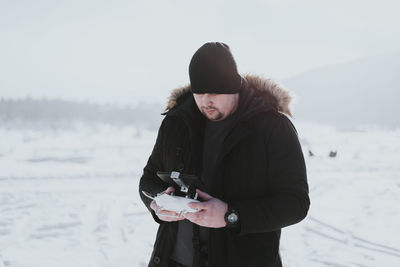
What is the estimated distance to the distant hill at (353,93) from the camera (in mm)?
29797

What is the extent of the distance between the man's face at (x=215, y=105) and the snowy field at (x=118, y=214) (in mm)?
2849

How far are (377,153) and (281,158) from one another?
41.4 feet

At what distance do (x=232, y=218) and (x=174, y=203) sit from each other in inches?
9.3

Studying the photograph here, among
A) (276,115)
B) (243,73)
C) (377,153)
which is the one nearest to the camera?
(276,115)

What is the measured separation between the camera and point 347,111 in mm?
31969

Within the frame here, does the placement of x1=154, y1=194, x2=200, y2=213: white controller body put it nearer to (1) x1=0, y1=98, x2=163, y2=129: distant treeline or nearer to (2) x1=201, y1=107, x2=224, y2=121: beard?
(2) x1=201, y1=107, x2=224, y2=121: beard

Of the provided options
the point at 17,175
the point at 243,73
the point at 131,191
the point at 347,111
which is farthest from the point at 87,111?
the point at 347,111

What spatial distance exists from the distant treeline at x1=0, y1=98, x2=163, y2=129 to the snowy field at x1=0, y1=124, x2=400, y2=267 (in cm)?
697

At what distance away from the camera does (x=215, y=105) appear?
1648mm

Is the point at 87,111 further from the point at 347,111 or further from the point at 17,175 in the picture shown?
the point at 347,111

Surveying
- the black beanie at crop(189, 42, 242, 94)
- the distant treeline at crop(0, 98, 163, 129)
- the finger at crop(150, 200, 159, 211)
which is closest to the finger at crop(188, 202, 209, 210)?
the finger at crop(150, 200, 159, 211)

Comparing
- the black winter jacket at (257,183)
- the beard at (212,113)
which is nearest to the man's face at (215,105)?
the beard at (212,113)

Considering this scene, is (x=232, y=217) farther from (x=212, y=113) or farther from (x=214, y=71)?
(x=214, y=71)

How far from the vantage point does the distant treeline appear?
1733 cm
